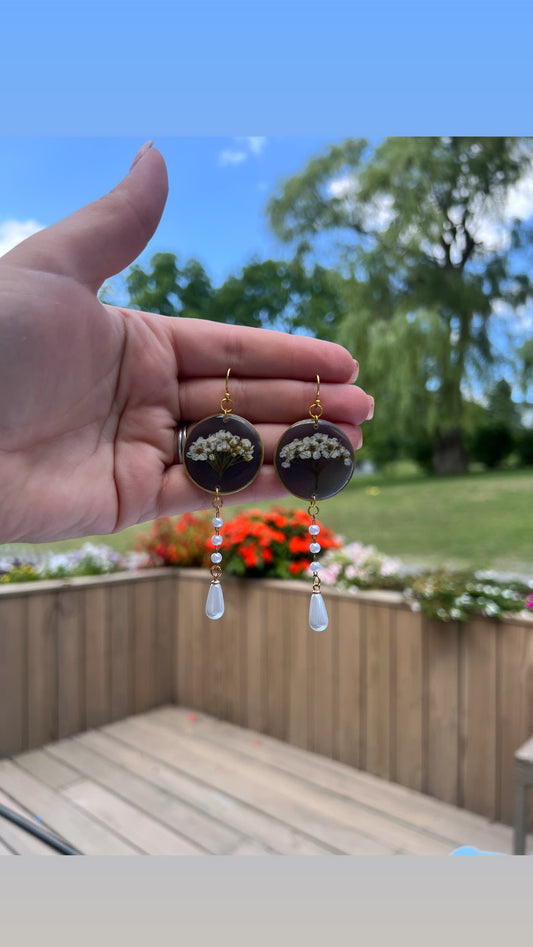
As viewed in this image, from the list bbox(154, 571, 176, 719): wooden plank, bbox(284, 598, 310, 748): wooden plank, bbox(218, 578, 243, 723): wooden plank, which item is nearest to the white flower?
bbox(284, 598, 310, 748): wooden plank

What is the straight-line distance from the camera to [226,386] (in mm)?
725

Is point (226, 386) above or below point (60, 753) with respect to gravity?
above

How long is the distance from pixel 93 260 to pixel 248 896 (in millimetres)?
786

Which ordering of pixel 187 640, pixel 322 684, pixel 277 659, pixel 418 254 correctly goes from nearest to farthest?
pixel 322 684 → pixel 277 659 → pixel 187 640 → pixel 418 254

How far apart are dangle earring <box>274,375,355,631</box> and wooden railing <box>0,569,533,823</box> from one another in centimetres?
104

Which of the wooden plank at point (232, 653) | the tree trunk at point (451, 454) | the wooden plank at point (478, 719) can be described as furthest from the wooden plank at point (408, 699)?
the tree trunk at point (451, 454)

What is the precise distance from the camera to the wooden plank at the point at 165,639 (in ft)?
7.29

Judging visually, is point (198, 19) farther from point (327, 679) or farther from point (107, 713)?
point (107, 713)

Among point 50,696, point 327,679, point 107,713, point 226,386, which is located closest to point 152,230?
point 226,386

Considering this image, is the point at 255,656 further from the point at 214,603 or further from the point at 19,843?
the point at 214,603

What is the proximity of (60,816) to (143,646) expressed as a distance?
716mm

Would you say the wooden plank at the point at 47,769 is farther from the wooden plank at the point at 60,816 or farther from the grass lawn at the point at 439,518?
Result: the grass lawn at the point at 439,518

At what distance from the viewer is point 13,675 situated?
1.80 meters

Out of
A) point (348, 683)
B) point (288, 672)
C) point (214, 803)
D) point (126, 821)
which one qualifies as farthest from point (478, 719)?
point (126, 821)
